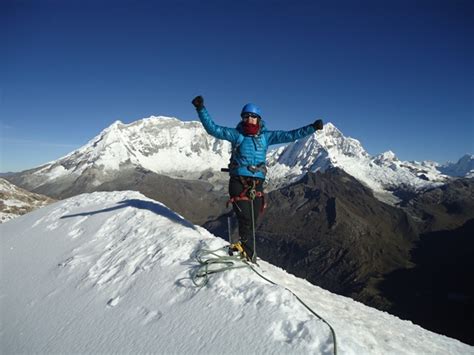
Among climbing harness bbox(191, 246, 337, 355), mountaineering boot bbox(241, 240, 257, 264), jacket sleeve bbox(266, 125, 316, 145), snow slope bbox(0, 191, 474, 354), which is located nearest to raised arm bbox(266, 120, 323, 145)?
jacket sleeve bbox(266, 125, 316, 145)

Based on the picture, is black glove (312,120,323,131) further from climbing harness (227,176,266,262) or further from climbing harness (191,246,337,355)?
climbing harness (191,246,337,355)

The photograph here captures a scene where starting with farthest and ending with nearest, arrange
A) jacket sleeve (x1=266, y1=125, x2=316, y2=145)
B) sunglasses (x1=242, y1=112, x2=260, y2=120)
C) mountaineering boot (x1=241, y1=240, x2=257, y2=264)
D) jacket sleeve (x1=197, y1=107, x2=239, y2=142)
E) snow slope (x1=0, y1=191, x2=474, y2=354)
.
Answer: jacket sleeve (x1=266, y1=125, x2=316, y2=145) → jacket sleeve (x1=197, y1=107, x2=239, y2=142) → sunglasses (x1=242, y1=112, x2=260, y2=120) → mountaineering boot (x1=241, y1=240, x2=257, y2=264) → snow slope (x1=0, y1=191, x2=474, y2=354)

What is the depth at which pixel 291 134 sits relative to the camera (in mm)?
11797

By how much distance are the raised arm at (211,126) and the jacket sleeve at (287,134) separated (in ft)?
4.55

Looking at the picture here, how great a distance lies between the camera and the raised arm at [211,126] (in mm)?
10781

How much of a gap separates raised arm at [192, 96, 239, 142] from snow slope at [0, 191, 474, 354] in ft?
11.0

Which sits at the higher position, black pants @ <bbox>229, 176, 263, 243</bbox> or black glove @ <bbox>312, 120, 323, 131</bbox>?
black glove @ <bbox>312, 120, 323, 131</bbox>

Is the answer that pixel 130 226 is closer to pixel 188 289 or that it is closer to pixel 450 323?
pixel 188 289

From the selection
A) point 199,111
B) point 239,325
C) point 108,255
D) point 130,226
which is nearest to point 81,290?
point 108,255

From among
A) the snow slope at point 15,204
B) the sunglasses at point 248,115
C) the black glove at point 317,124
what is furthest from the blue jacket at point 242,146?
the snow slope at point 15,204

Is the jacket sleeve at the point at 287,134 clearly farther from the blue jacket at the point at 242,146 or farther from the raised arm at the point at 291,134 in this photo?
the blue jacket at the point at 242,146

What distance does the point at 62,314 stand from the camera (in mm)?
9336

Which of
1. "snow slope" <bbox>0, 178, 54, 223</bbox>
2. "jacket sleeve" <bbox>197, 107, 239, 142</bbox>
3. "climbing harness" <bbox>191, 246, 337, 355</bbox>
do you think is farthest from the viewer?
"snow slope" <bbox>0, 178, 54, 223</bbox>

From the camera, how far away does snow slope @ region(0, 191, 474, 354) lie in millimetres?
6719
